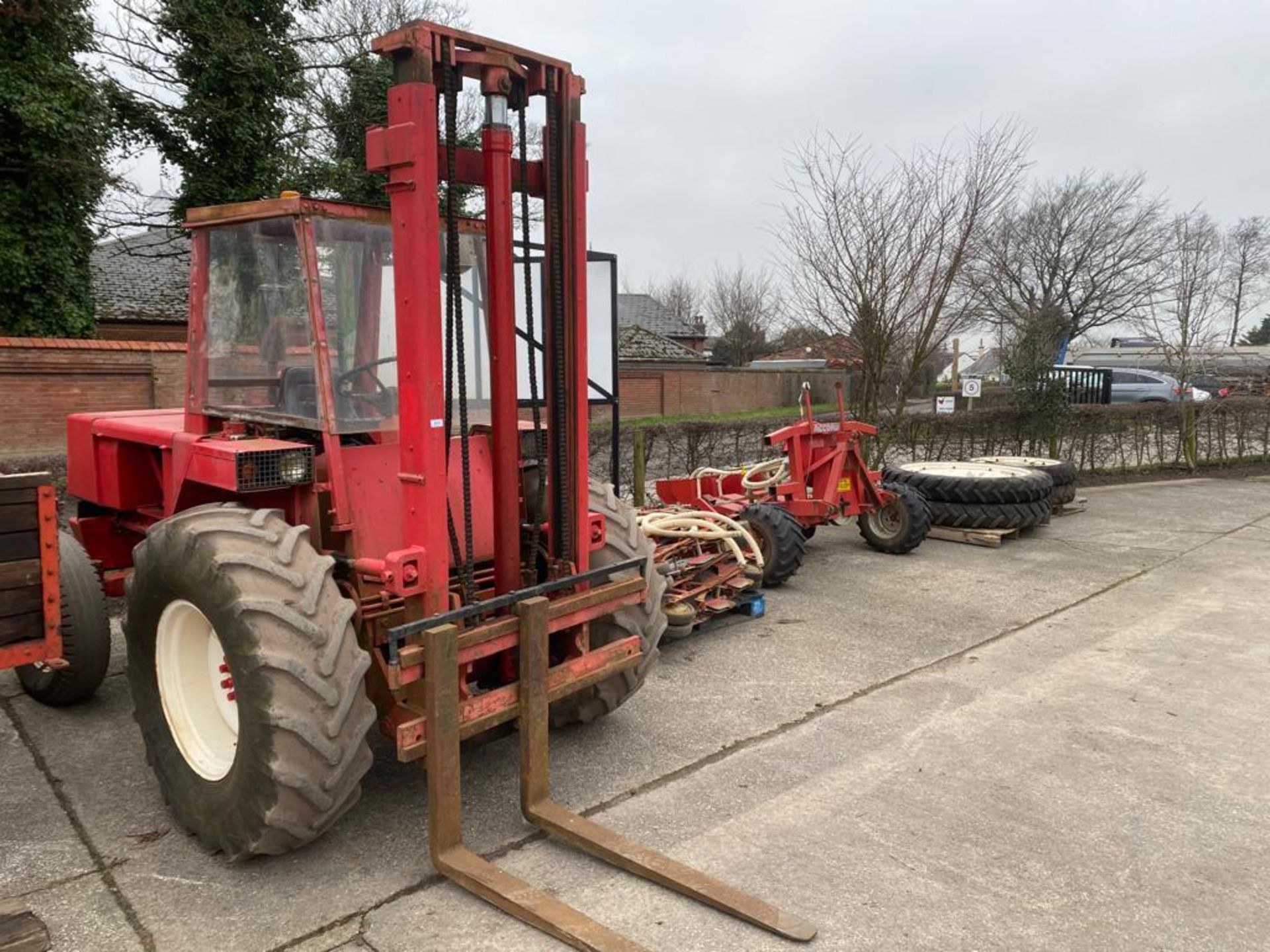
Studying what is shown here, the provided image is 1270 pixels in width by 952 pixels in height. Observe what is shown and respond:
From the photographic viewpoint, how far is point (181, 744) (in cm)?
335

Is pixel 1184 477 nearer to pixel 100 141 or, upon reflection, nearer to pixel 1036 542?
pixel 1036 542

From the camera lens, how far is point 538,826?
3348 millimetres

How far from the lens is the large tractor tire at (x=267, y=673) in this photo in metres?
2.80

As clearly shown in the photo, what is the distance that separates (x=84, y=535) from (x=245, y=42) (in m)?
12.9

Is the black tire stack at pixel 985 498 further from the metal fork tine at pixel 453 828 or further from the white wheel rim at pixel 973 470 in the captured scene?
the metal fork tine at pixel 453 828

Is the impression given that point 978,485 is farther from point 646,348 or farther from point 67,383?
point 646,348

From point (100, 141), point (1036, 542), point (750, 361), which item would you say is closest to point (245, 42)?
point (100, 141)

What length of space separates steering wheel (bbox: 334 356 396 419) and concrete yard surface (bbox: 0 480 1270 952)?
154 centimetres

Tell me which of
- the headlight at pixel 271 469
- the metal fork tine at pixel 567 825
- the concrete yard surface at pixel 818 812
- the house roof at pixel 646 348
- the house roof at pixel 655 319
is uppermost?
the house roof at pixel 655 319

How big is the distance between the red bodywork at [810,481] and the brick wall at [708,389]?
68.0ft

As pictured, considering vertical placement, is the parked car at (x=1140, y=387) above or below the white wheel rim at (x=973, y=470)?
above

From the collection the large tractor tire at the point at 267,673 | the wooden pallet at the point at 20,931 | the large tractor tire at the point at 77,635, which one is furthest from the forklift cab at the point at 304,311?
the wooden pallet at the point at 20,931

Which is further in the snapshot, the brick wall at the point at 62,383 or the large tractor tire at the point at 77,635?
the brick wall at the point at 62,383

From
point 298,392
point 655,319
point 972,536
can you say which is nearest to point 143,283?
point 972,536
